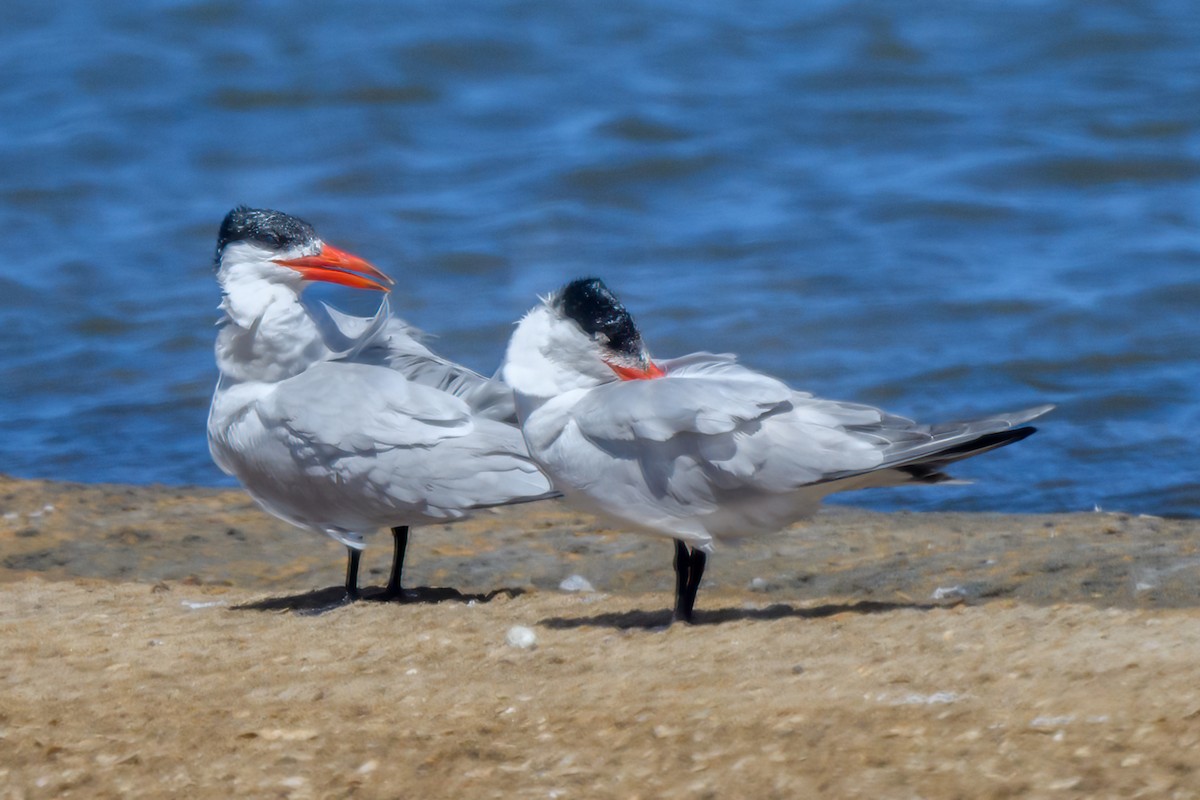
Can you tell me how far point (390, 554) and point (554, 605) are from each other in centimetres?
147

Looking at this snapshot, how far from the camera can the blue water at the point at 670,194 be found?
8672 millimetres

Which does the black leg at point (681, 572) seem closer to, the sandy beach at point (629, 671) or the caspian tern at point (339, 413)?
the sandy beach at point (629, 671)

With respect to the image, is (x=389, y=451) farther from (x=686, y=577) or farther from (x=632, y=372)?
(x=686, y=577)

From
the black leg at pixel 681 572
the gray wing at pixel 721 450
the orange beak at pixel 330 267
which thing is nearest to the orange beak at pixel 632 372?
the gray wing at pixel 721 450

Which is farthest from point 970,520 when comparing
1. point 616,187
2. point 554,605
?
point 616,187

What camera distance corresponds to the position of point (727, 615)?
4512 millimetres

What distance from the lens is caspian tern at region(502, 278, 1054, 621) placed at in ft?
13.3

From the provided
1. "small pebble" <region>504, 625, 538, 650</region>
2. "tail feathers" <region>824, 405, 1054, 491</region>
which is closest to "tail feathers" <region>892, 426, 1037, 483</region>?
"tail feathers" <region>824, 405, 1054, 491</region>

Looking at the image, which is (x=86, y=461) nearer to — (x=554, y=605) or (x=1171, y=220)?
(x=554, y=605)

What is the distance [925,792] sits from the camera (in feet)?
9.29

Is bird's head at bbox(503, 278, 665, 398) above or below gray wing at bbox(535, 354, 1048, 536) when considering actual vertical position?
above

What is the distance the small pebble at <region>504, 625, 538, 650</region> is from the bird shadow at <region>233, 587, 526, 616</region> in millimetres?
710

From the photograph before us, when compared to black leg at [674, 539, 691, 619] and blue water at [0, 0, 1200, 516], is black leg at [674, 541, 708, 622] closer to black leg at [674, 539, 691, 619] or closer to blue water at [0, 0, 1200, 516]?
black leg at [674, 539, 691, 619]

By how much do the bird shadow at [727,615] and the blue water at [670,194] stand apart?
262 cm
